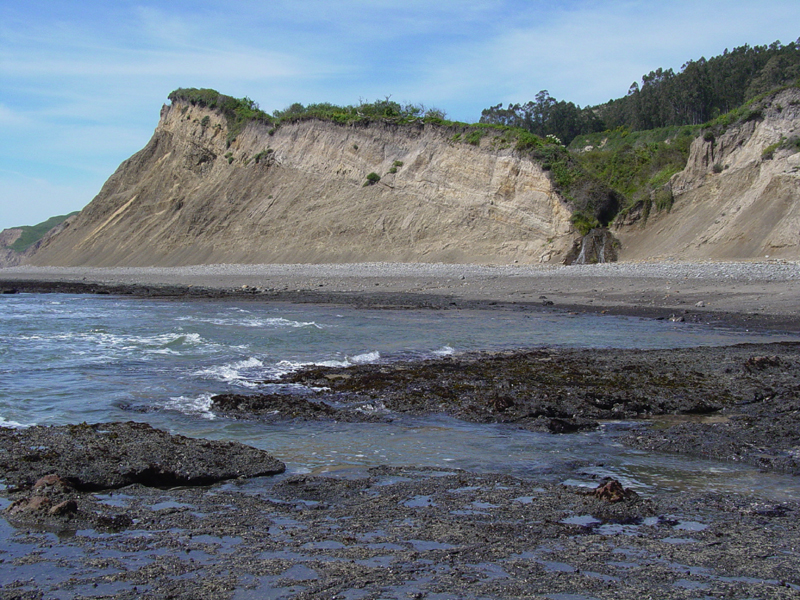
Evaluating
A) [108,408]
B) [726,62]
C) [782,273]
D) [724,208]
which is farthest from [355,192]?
[726,62]

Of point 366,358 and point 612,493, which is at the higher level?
point 366,358

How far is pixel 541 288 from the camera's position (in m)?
21.5

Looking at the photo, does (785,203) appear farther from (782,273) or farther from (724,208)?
(782,273)

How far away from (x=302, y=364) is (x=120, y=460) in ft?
17.1

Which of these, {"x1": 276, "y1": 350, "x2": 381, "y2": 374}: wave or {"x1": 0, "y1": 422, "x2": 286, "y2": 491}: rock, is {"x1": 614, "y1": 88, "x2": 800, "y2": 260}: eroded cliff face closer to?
{"x1": 276, "y1": 350, "x2": 381, "y2": 374}: wave

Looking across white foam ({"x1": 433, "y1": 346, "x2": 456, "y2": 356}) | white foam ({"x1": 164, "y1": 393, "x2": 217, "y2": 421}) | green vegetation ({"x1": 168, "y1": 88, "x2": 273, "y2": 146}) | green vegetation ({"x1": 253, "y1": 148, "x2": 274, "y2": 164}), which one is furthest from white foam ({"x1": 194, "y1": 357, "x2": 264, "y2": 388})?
green vegetation ({"x1": 168, "y1": 88, "x2": 273, "y2": 146})

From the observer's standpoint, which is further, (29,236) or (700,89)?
(29,236)

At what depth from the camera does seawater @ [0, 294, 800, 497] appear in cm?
541

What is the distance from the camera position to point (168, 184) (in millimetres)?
51594

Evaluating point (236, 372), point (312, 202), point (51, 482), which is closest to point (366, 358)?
point (236, 372)

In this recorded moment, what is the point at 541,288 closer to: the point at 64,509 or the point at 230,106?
the point at 64,509

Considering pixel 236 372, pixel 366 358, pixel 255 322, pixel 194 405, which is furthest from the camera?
pixel 255 322

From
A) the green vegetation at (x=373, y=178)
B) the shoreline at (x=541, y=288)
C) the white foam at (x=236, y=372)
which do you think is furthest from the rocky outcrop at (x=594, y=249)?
the white foam at (x=236, y=372)

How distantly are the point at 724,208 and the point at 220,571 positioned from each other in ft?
90.1
